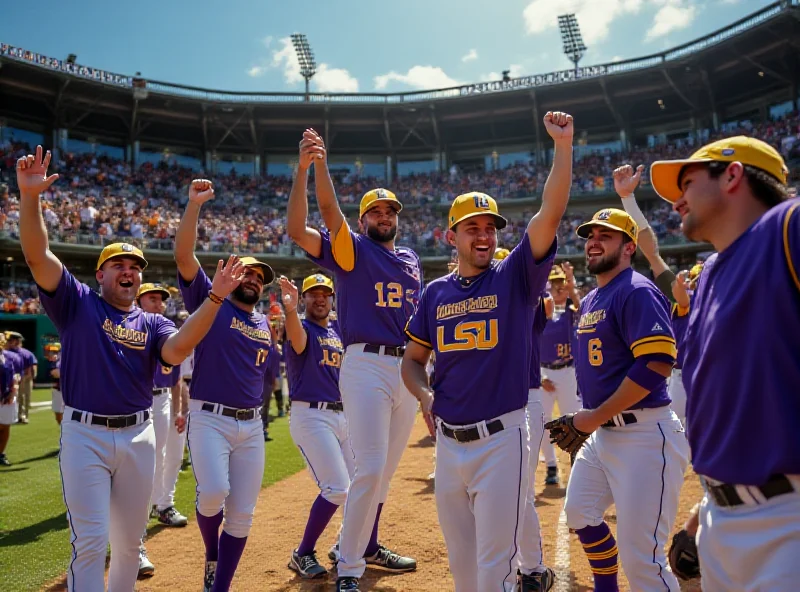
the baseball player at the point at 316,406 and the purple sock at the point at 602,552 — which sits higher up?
the baseball player at the point at 316,406

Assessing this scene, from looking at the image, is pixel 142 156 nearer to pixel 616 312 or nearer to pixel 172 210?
pixel 172 210

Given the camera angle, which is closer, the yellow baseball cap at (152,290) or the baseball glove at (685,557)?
the baseball glove at (685,557)

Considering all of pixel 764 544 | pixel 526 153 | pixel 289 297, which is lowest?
pixel 764 544

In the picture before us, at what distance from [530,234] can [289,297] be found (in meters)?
2.52

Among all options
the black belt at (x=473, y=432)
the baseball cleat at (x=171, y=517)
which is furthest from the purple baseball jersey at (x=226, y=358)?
the baseball cleat at (x=171, y=517)

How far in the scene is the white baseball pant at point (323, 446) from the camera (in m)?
4.89

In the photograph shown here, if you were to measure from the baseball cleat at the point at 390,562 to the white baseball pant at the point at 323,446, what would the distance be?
523 millimetres

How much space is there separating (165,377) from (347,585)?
3956 mm

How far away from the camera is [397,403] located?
14.2ft

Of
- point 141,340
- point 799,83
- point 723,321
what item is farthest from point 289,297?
point 799,83

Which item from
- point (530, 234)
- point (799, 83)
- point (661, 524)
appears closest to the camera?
point (530, 234)

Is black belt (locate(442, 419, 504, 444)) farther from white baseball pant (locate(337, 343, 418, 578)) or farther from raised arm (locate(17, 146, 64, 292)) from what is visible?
raised arm (locate(17, 146, 64, 292))

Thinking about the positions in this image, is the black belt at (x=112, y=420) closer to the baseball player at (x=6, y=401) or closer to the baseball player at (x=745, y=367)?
the baseball player at (x=745, y=367)

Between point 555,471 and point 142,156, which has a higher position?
point 142,156
